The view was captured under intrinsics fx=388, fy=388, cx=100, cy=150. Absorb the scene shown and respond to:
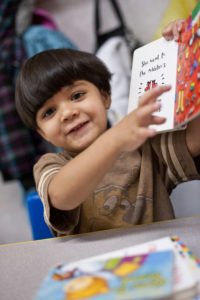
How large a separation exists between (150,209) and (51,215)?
0.21m

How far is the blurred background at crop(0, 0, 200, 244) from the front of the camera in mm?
1598

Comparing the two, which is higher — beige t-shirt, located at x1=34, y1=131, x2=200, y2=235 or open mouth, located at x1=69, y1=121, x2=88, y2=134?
open mouth, located at x1=69, y1=121, x2=88, y2=134

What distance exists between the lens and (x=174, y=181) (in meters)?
0.81

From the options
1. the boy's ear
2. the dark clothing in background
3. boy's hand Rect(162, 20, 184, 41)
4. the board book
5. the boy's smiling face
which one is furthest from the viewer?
the dark clothing in background

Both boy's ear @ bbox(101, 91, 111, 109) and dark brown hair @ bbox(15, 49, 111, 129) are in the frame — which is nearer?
dark brown hair @ bbox(15, 49, 111, 129)

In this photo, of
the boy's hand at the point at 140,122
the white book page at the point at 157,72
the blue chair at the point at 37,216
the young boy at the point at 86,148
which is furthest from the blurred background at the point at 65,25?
the boy's hand at the point at 140,122

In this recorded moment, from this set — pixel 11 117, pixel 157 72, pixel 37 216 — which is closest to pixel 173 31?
pixel 157 72

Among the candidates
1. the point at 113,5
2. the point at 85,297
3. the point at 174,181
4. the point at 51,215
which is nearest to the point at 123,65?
the point at 113,5

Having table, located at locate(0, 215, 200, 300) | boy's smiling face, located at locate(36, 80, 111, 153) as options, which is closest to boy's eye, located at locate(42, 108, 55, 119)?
boy's smiling face, located at locate(36, 80, 111, 153)

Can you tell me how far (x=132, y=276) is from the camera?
400 mm

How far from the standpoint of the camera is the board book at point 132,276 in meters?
0.37

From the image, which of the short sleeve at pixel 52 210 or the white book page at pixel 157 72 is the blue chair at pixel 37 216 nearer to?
the short sleeve at pixel 52 210

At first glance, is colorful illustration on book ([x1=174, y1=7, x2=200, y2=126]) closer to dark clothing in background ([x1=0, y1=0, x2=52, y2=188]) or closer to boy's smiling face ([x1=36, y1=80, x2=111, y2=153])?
boy's smiling face ([x1=36, y1=80, x2=111, y2=153])

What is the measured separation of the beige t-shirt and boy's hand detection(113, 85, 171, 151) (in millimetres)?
203
